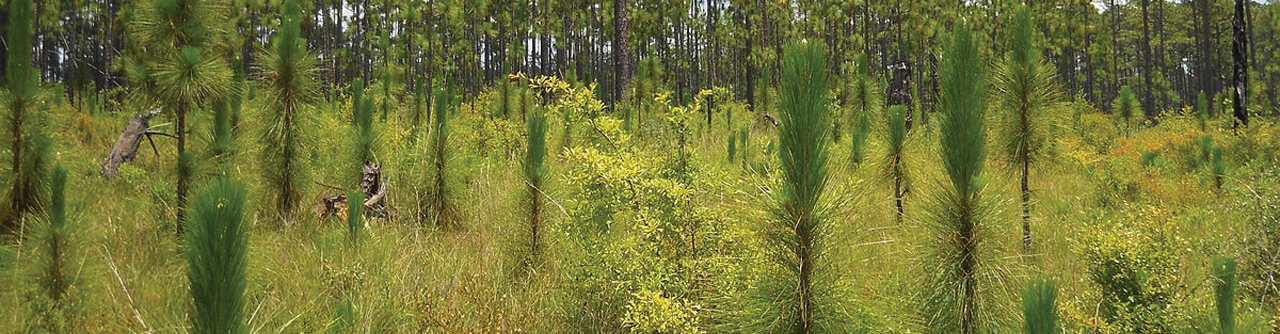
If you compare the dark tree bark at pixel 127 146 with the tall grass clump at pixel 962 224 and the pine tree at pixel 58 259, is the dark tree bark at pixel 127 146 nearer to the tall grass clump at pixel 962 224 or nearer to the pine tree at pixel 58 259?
the pine tree at pixel 58 259

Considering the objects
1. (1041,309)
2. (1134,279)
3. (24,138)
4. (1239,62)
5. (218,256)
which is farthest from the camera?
(1239,62)

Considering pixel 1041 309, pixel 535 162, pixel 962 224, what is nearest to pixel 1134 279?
pixel 962 224

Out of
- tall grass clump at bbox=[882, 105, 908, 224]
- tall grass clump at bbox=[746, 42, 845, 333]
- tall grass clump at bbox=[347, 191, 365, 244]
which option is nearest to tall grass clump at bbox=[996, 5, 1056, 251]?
tall grass clump at bbox=[882, 105, 908, 224]

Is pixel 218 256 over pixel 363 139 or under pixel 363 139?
under

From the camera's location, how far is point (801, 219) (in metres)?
1.68

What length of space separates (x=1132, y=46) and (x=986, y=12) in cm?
2471

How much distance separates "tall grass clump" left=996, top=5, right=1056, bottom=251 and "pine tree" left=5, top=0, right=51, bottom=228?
4756 mm

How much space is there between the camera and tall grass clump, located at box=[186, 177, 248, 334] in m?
0.97

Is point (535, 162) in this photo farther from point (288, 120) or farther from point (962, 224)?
point (288, 120)

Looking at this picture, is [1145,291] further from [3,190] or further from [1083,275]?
[3,190]

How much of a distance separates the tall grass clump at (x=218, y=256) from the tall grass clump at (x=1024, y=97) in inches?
135

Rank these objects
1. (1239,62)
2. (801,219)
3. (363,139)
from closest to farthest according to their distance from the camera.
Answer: (801,219) < (363,139) < (1239,62)

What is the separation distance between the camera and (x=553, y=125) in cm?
854

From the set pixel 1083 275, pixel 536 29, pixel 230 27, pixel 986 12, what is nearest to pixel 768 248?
pixel 1083 275
